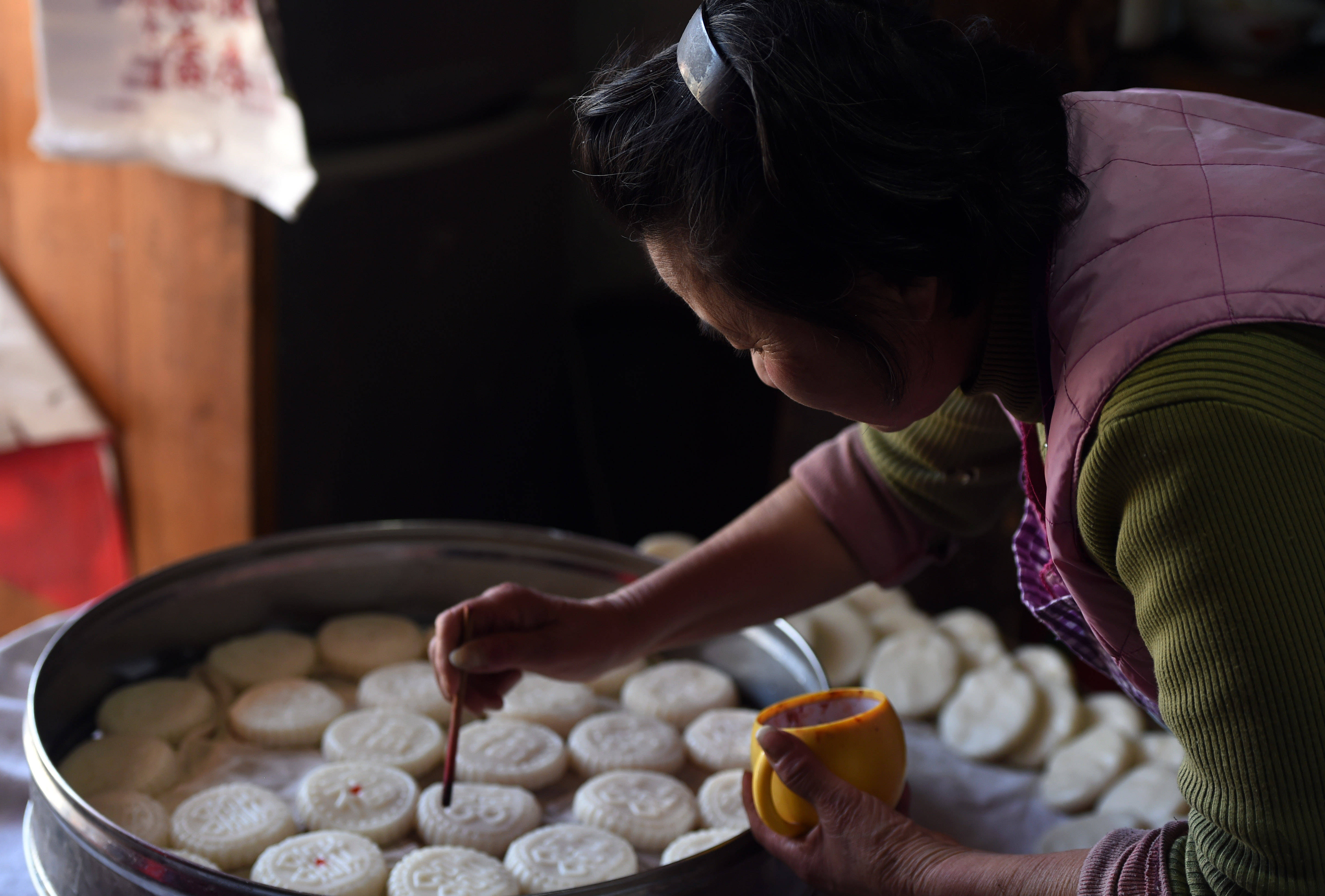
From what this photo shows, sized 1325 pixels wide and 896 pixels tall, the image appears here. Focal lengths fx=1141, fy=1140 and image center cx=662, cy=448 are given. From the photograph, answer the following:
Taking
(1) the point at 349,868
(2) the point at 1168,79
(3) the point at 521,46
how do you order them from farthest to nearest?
(3) the point at 521,46
(2) the point at 1168,79
(1) the point at 349,868

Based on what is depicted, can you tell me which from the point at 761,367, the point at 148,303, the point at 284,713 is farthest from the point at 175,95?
the point at 761,367

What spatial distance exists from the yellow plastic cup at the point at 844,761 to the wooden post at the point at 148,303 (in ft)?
5.80

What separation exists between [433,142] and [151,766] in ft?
5.38

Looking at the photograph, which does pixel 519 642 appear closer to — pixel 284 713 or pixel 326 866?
pixel 326 866

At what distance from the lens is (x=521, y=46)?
8.94 ft

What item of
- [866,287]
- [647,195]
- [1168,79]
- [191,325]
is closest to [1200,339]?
[866,287]

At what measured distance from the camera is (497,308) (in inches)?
118

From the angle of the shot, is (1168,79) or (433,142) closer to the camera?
(1168,79)

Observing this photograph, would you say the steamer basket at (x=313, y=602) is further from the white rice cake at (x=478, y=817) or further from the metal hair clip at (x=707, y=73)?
the metal hair clip at (x=707, y=73)

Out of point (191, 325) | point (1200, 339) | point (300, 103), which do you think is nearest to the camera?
point (1200, 339)

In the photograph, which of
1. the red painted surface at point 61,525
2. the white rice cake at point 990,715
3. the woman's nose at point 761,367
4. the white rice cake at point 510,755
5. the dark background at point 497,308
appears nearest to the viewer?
the woman's nose at point 761,367

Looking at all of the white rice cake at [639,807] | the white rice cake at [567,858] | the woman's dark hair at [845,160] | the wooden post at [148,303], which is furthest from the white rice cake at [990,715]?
the wooden post at [148,303]

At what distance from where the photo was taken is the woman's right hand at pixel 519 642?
115 centimetres

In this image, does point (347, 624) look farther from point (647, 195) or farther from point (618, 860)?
point (647, 195)
